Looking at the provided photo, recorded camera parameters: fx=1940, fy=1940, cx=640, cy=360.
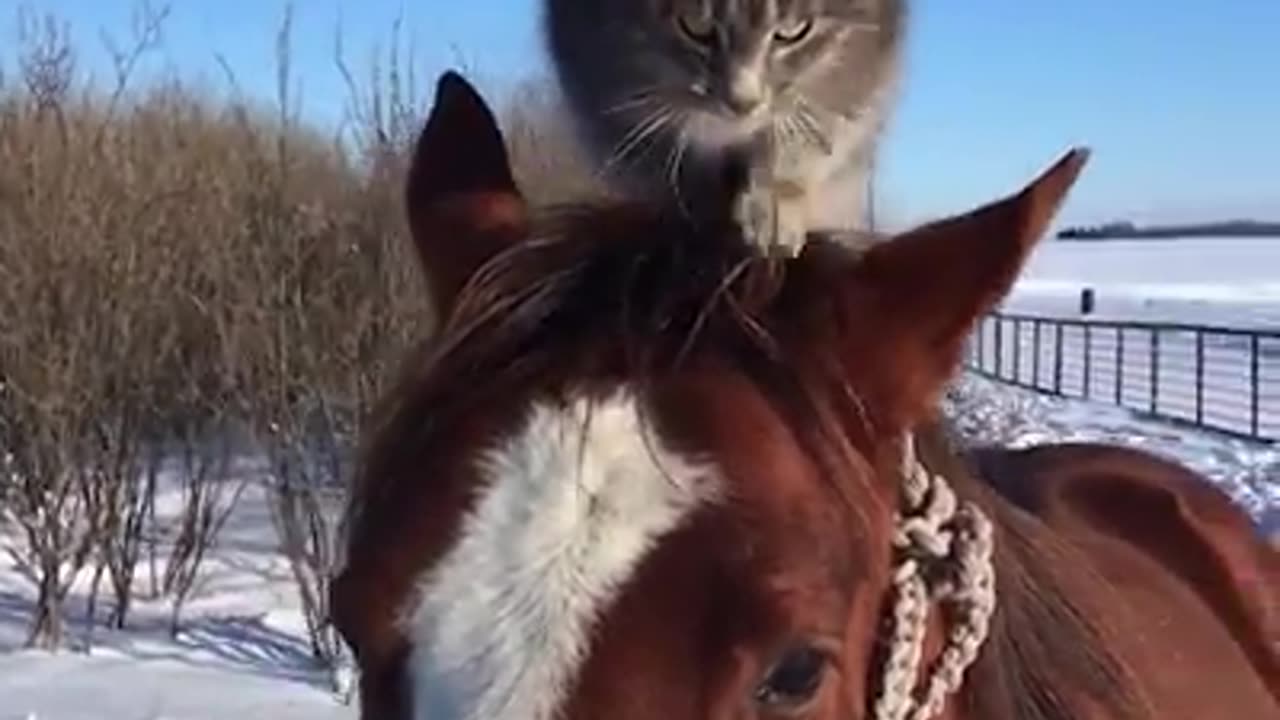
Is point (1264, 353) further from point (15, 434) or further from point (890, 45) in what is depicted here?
point (890, 45)

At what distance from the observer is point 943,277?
1466 millimetres

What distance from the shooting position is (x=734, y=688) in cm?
131

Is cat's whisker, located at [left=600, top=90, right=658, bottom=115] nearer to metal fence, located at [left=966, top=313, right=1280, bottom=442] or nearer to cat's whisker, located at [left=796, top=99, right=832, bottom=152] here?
cat's whisker, located at [left=796, top=99, right=832, bottom=152]

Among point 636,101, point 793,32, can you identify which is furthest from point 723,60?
point 793,32

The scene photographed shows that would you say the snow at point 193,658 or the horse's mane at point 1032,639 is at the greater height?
the horse's mane at point 1032,639

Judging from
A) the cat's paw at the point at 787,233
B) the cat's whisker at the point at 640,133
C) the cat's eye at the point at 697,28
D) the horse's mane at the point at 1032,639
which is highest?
the cat's eye at the point at 697,28

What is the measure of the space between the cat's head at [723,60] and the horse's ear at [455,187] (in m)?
0.71

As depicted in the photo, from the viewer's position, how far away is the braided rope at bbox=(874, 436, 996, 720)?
4.90ft

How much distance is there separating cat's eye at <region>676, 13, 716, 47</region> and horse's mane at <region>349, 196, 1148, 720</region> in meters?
1.53

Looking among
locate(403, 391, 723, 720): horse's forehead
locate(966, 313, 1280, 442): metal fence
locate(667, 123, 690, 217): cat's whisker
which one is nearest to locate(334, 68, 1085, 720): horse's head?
locate(403, 391, 723, 720): horse's forehead

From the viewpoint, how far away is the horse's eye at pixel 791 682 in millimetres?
1328

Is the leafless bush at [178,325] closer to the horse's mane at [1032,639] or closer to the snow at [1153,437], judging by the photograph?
the snow at [1153,437]

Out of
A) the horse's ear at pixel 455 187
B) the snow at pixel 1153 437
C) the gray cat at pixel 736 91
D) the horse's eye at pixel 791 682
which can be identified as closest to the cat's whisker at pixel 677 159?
the gray cat at pixel 736 91

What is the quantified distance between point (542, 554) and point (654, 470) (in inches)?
4.0
